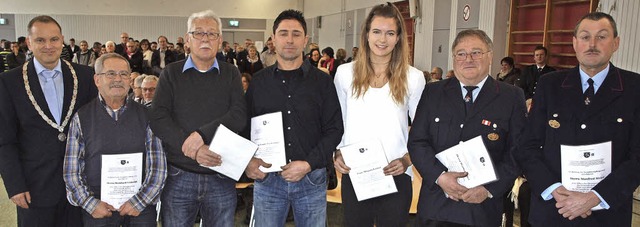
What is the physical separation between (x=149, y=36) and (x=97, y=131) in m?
20.8

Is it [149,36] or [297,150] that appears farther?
[149,36]

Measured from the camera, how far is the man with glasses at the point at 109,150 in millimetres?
2527

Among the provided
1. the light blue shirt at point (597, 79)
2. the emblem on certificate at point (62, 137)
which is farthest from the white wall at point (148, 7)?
the light blue shirt at point (597, 79)

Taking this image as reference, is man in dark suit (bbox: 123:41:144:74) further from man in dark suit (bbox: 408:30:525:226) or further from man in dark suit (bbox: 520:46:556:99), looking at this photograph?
man in dark suit (bbox: 408:30:525:226)

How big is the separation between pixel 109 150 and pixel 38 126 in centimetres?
52

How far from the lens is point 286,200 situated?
2.69m

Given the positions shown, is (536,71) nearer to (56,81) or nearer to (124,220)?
(124,220)

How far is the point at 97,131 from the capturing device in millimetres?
2553

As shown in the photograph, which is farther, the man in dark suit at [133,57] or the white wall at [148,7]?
the white wall at [148,7]

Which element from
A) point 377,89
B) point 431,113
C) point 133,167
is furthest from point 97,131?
point 431,113

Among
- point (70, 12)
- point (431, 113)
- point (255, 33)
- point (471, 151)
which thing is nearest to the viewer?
point (471, 151)

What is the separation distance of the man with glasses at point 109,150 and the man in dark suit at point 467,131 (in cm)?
145

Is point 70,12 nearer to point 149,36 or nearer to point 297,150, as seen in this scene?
point 149,36

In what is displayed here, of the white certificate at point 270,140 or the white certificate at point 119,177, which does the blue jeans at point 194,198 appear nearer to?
the white certificate at point 119,177
